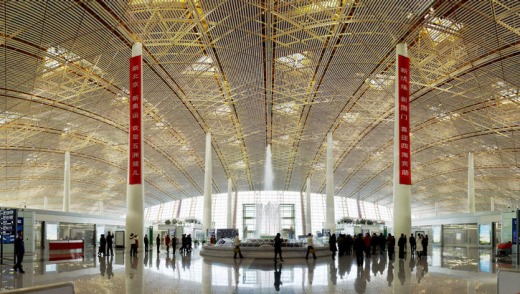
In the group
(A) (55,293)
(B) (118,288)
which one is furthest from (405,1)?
(A) (55,293)

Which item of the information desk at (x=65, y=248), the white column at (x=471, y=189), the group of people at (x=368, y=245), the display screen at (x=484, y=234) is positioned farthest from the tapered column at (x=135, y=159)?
the white column at (x=471, y=189)

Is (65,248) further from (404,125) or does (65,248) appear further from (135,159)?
(404,125)

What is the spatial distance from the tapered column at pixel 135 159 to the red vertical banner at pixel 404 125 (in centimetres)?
1383

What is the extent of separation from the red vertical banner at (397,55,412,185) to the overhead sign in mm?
20283

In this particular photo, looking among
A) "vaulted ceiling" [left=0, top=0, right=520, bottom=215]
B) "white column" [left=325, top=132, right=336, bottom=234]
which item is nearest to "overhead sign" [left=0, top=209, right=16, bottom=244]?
"vaulted ceiling" [left=0, top=0, right=520, bottom=215]

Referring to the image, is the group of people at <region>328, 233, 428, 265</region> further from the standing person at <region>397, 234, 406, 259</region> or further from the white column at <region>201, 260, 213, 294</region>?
the white column at <region>201, 260, 213, 294</region>

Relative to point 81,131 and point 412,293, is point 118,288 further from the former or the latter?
point 81,131

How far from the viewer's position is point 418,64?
31.4 metres

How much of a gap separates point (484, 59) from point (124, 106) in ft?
91.3

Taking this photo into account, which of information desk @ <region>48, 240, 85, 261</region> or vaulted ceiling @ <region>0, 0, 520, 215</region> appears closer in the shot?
vaulted ceiling @ <region>0, 0, 520, 215</region>

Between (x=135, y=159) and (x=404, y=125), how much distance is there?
14519 millimetres

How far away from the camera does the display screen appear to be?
126ft

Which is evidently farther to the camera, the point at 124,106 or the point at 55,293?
the point at 124,106

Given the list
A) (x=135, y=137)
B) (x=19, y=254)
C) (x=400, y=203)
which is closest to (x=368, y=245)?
(x=400, y=203)
